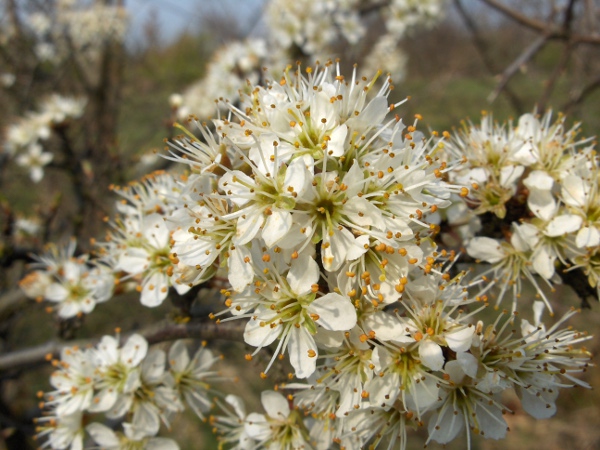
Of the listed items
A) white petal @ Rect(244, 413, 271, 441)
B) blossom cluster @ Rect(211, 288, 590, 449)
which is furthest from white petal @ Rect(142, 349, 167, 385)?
blossom cluster @ Rect(211, 288, 590, 449)

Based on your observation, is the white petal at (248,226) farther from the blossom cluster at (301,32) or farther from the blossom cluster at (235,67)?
the blossom cluster at (235,67)

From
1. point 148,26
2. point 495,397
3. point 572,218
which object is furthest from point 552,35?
point 148,26

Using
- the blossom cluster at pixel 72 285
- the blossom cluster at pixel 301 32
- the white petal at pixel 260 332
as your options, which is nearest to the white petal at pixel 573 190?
the white petal at pixel 260 332

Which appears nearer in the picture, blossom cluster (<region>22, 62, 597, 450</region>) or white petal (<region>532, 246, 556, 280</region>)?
blossom cluster (<region>22, 62, 597, 450</region>)

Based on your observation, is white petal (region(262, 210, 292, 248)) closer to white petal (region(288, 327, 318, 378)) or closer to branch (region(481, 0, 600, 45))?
white petal (region(288, 327, 318, 378))

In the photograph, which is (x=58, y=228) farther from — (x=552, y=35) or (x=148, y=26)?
(x=148, y=26)

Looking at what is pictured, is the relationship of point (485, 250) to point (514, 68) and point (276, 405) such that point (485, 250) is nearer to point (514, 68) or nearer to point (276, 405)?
point (276, 405)

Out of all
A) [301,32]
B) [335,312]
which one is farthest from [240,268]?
[301,32]
